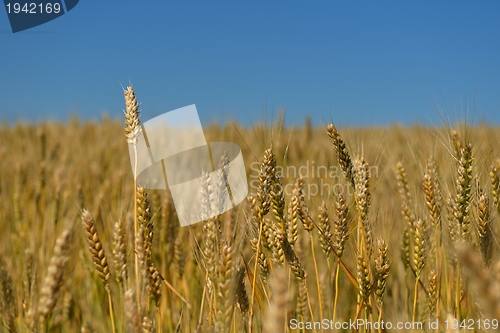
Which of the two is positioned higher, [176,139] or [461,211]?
[176,139]

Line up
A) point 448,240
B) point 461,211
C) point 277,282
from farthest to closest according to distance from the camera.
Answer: point 448,240 → point 461,211 → point 277,282

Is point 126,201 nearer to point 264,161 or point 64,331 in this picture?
point 64,331

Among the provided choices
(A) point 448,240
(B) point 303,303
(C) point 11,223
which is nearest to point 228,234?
(B) point 303,303

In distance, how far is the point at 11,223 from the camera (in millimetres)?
3057

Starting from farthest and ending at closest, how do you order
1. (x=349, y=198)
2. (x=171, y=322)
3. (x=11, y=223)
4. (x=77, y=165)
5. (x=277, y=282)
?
(x=77, y=165) → (x=11, y=223) → (x=171, y=322) → (x=349, y=198) → (x=277, y=282)

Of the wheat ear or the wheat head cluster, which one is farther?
the wheat ear

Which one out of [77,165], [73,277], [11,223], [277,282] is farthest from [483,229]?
[77,165]

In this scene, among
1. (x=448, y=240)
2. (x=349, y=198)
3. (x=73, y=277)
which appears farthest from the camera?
(x=73, y=277)

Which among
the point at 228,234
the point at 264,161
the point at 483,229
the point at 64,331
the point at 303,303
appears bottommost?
the point at 64,331

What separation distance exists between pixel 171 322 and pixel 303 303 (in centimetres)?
61

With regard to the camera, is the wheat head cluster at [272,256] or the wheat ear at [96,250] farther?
the wheat ear at [96,250]

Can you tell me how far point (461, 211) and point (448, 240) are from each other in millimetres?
578

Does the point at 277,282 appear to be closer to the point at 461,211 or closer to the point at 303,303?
the point at 303,303

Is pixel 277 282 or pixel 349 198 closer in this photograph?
pixel 277 282
